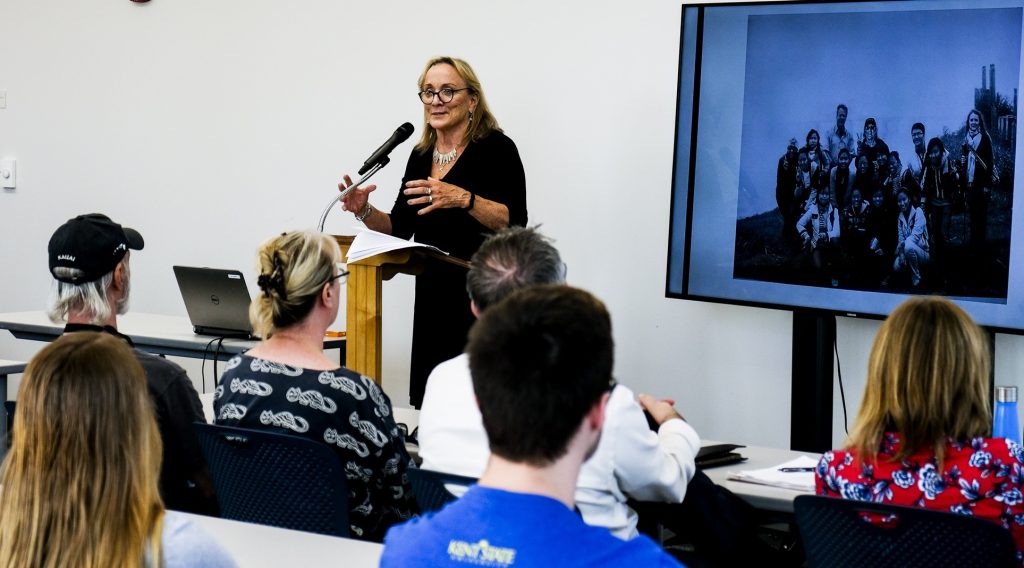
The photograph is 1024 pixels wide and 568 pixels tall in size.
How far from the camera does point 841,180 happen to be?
3.75 metres

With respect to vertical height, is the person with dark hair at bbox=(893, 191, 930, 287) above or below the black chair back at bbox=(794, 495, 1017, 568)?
above

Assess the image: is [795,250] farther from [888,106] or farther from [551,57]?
[551,57]

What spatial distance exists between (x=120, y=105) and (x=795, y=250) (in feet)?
12.3

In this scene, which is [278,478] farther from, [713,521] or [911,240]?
[911,240]

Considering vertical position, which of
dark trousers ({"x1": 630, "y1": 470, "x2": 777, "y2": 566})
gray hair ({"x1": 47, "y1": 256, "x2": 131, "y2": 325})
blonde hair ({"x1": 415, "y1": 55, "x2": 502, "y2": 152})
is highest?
blonde hair ({"x1": 415, "y1": 55, "x2": 502, "y2": 152})

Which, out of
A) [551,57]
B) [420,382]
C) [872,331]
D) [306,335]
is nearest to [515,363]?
[306,335]

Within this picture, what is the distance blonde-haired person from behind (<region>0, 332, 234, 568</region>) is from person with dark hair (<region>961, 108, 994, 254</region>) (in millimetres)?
2763

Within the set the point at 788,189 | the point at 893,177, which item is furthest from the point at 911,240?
the point at 788,189

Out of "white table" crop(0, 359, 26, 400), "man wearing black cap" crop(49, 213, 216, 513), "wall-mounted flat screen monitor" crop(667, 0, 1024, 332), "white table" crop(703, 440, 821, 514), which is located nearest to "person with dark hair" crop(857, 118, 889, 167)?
"wall-mounted flat screen monitor" crop(667, 0, 1024, 332)

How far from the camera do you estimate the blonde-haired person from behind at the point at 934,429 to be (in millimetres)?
1986

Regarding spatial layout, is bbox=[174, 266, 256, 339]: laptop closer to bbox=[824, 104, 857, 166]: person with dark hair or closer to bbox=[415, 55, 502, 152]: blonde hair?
bbox=[415, 55, 502, 152]: blonde hair

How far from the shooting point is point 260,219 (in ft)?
18.6

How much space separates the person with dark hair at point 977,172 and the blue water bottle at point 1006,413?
1329mm

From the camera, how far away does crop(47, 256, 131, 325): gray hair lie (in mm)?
2551
